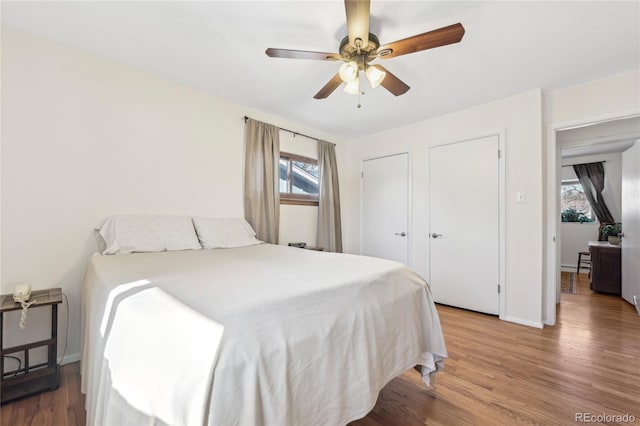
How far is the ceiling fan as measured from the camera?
1.43 m

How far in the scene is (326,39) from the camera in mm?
1950

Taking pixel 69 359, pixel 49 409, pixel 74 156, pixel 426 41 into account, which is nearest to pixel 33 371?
pixel 69 359

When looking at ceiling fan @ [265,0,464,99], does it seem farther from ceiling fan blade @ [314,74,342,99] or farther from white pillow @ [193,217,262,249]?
white pillow @ [193,217,262,249]

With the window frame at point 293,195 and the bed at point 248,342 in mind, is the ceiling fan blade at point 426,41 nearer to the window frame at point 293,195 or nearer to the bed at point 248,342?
the bed at point 248,342

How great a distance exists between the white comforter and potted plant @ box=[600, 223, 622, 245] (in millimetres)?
4966

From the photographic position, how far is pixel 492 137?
10.1 feet

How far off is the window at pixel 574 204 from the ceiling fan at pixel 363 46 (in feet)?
19.9

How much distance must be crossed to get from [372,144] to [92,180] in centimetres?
352

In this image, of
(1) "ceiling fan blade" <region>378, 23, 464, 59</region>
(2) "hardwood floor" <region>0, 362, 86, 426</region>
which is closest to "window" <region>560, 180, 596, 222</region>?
(1) "ceiling fan blade" <region>378, 23, 464, 59</region>

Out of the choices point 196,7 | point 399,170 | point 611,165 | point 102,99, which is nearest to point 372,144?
point 399,170

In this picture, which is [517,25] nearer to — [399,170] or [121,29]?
[399,170]

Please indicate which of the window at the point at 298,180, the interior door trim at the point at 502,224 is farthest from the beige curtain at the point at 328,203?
the interior door trim at the point at 502,224

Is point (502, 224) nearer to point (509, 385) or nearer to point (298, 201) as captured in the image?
point (509, 385)

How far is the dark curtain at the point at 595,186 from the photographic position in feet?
17.0
